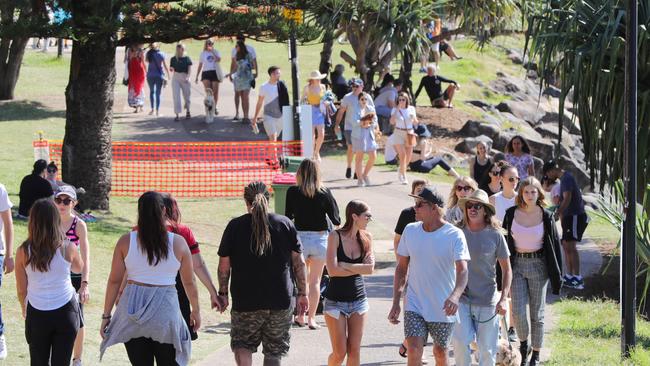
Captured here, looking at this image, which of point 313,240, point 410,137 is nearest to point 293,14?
point 410,137

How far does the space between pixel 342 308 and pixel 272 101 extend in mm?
12952

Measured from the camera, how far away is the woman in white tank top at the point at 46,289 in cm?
752

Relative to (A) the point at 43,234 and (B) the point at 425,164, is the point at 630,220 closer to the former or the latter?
(A) the point at 43,234

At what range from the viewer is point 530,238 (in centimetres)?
971

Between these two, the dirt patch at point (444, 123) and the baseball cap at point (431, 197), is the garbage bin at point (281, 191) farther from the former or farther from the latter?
the dirt patch at point (444, 123)

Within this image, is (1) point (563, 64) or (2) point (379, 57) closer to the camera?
(1) point (563, 64)

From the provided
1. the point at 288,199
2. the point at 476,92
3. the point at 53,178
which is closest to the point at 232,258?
the point at 288,199

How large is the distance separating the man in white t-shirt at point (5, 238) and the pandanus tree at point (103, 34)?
5447 millimetres

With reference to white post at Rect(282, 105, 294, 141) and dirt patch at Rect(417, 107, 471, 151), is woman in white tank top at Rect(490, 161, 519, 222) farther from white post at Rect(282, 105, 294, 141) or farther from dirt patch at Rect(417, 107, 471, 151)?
dirt patch at Rect(417, 107, 471, 151)

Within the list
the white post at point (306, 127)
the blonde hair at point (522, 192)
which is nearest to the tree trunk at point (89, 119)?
the white post at point (306, 127)

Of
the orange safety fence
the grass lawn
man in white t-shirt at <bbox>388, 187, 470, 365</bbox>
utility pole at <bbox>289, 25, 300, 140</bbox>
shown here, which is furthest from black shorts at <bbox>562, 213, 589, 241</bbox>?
utility pole at <bbox>289, 25, 300, 140</bbox>

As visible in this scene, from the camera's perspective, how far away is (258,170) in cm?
2058

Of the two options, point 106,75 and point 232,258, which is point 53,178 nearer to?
point 106,75

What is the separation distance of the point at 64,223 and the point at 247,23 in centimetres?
702
